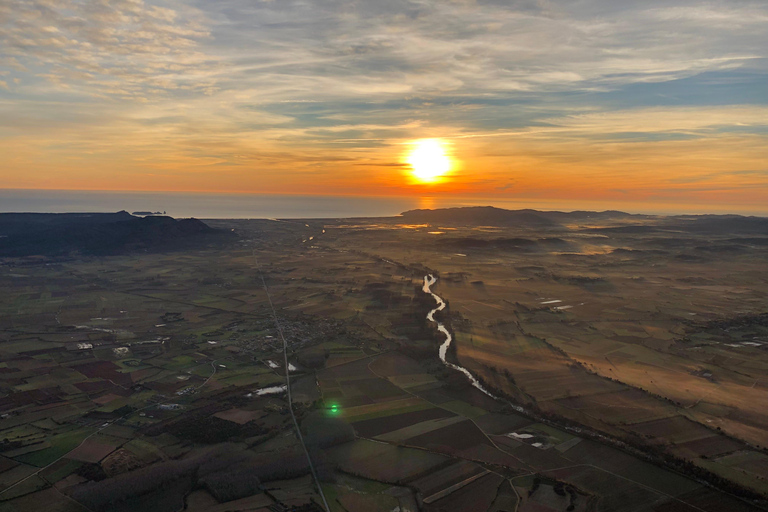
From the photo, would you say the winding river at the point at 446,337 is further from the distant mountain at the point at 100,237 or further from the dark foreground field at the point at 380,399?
the distant mountain at the point at 100,237

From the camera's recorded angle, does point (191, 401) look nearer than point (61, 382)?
Yes

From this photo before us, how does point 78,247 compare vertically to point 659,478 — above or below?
above

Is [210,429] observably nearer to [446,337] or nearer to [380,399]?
[380,399]

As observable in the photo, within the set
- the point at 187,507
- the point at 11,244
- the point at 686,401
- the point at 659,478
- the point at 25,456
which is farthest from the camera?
the point at 11,244

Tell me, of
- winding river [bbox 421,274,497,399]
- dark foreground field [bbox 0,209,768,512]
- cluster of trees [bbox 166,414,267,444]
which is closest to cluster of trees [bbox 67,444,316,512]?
dark foreground field [bbox 0,209,768,512]

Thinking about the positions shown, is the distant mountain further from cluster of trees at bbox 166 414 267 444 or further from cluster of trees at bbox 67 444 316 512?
cluster of trees at bbox 67 444 316 512

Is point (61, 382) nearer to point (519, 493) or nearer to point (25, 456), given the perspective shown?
point (25, 456)

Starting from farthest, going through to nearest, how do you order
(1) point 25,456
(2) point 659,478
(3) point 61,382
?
(3) point 61,382 < (1) point 25,456 < (2) point 659,478

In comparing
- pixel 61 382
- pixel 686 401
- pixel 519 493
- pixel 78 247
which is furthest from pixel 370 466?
pixel 78 247
